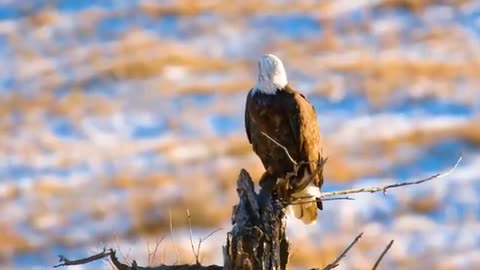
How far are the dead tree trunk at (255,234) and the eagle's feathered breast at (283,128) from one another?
40.5 inches

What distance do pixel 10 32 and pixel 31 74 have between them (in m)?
1.26

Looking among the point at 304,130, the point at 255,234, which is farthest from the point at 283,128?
the point at 255,234

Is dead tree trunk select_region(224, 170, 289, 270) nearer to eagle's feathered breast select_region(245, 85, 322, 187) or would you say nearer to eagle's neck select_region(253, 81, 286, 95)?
eagle's feathered breast select_region(245, 85, 322, 187)

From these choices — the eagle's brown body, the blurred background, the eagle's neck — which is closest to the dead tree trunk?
the eagle's brown body

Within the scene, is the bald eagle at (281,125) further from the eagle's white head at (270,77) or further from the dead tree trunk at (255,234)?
the dead tree trunk at (255,234)

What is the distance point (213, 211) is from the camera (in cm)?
1375

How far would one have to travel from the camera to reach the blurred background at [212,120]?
13.7m

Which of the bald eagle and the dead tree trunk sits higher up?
the bald eagle

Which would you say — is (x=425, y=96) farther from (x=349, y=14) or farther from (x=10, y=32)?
(x=10, y=32)

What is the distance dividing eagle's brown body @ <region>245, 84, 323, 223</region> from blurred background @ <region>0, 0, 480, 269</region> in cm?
482

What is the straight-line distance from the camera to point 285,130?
681 centimetres

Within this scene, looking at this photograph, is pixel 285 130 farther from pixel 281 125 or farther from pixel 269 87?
pixel 269 87

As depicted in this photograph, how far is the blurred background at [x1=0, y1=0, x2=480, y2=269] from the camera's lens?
45.0ft

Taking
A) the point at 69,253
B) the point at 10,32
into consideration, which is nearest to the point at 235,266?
the point at 69,253
